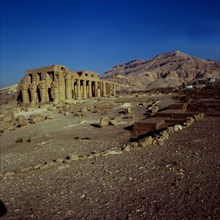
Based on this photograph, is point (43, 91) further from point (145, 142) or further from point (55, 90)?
point (145, 142)

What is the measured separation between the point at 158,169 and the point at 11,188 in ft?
11.7

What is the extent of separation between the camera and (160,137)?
9109 mm

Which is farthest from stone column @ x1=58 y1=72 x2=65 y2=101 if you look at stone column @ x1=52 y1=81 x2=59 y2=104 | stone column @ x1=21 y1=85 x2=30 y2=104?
stone column @ x1=21 y1=85 x2=30 y2=104

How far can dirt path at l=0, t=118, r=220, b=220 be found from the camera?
4.60 metres

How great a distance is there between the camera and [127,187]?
18.4 ft

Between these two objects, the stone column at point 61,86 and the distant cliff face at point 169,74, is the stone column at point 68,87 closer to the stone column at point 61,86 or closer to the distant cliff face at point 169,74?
the stone column at point 61,86

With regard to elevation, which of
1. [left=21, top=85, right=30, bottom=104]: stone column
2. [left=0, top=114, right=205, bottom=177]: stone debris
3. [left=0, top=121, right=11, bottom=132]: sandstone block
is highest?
[left=21, top=85, right=30, bottom=104]: stone column

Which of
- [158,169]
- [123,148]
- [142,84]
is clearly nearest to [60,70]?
[123,148]

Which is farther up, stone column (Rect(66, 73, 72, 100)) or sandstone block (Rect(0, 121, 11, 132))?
stone column (Rect(66, 73, 72, 100))

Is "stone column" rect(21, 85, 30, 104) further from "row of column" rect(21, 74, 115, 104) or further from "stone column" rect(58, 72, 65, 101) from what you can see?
"stone column" rect(58, 72, 65, 101)

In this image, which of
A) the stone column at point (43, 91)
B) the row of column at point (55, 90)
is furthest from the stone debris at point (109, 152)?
the stone column at point (43, 91)

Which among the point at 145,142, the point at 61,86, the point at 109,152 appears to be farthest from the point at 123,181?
the point at 61,86

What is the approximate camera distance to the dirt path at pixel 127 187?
181 inches

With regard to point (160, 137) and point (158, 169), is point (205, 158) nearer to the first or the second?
point (158, 169)
